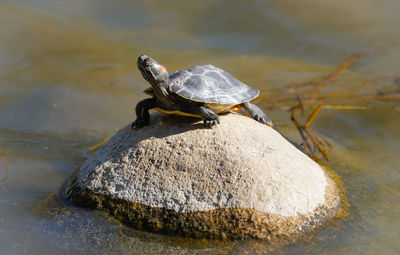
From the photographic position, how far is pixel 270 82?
667 centimetres

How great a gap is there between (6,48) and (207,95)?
15.7 ft

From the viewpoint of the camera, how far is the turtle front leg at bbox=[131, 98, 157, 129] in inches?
147

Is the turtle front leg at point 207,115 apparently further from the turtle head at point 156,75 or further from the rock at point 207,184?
the turtle head at point 156,75

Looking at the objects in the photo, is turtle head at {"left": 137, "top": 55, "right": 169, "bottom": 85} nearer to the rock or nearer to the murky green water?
the rock

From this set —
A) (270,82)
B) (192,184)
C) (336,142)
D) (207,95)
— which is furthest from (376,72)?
(192,184)

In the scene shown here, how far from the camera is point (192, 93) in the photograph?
3535mm

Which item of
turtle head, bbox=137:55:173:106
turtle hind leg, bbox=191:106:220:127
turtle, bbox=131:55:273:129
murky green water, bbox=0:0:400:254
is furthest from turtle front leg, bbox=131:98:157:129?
murky green water, bbox=0:0:400:254

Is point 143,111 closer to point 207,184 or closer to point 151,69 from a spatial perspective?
point 151,69

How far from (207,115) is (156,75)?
517 mm

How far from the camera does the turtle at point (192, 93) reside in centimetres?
349

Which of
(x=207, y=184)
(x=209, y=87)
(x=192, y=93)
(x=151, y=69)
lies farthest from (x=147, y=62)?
(x=207, y=184)

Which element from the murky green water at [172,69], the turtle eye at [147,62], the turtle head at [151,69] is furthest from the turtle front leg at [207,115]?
the murky green water at [172,69]

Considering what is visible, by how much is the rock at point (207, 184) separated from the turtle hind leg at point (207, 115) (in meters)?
0.07

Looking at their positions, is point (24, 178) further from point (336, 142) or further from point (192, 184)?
point (336, 142)
